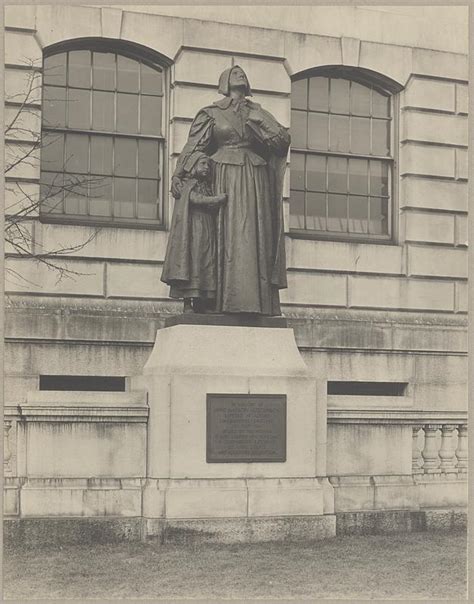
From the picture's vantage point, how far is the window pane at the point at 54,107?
61.5ft

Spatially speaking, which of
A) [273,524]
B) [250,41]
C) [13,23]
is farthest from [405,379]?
[13,23]

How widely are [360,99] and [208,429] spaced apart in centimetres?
984

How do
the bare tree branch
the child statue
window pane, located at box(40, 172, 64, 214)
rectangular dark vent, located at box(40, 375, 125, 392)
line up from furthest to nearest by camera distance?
1. window pane, located at box(40, 172, 64, 214)
2. rectangular dark vent, located at box(40, 375, 125, 392)
3. the bare tree branch
4. the child statue

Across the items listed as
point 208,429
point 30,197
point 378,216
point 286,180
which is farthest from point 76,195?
point 208,429

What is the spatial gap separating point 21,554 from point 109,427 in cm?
177

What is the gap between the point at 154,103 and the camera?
64.1ft

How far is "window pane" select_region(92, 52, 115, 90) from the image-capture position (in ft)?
62.9

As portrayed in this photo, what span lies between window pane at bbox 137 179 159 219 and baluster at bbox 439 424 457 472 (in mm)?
6806

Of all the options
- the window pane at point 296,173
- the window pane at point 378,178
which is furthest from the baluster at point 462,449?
the window pane at point 378,178

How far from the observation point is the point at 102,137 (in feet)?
62.9

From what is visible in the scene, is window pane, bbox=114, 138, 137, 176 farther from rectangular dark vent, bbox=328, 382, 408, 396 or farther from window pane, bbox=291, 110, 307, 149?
rectangular dark vent, bbox=328, 382, 408, 396

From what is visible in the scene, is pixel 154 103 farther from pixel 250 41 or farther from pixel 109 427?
pixel 109 427

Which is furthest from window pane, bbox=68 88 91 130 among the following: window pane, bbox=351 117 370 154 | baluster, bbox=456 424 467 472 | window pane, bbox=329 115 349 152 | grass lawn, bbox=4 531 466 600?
grass lawn, bbox=4 531 466 600

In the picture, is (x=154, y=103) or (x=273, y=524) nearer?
(x=273, y=524)
